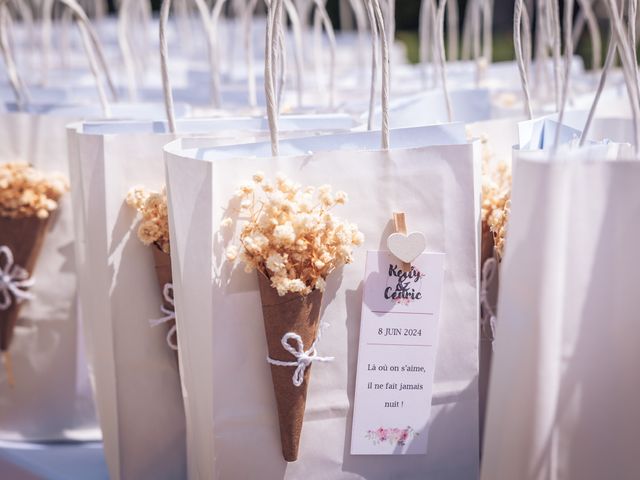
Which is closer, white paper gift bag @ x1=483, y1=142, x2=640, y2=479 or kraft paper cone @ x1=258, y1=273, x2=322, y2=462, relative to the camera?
white paper gift bag @ x1=483, y1=142, x2=640, y2=479

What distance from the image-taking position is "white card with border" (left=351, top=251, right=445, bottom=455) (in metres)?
1.08

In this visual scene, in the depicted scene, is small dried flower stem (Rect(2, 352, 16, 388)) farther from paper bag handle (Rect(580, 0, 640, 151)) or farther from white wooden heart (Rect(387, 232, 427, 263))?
paper bag handle (Rect(580, 0, 640, 151))

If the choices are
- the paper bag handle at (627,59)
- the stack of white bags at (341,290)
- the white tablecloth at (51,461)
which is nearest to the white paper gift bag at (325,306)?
the stack of white bags at (341,290)

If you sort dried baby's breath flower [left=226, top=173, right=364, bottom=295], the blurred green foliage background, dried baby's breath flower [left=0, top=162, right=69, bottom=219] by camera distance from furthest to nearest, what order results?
the blurred green foliage background → dried baby's breath flower [left=0, top=162, right=69, bottom=219] → dried baby's breath flower [left=226, top=173, right=364, bottom=295]

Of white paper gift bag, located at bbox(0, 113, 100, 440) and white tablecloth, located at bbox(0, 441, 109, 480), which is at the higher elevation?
white paper gift bag, located at bbox(0, 113, 100, 440)

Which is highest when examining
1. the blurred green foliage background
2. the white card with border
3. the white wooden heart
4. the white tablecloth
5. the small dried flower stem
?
the blurred green foliage background

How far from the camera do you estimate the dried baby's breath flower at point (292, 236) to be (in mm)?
999

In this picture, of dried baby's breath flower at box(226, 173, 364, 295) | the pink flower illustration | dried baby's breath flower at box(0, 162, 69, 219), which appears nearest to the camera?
dried baby's breath flower at box(226, 173, 364, 295)

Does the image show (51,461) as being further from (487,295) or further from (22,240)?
(487,295)

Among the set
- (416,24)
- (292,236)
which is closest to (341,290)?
(292,236)

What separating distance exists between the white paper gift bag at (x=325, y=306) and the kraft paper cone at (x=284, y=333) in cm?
2

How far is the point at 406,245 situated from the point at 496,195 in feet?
0.76

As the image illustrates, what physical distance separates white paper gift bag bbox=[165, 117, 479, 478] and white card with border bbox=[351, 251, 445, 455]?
0.06ft

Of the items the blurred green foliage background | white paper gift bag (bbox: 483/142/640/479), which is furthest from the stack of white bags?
the blurred green foliage background
